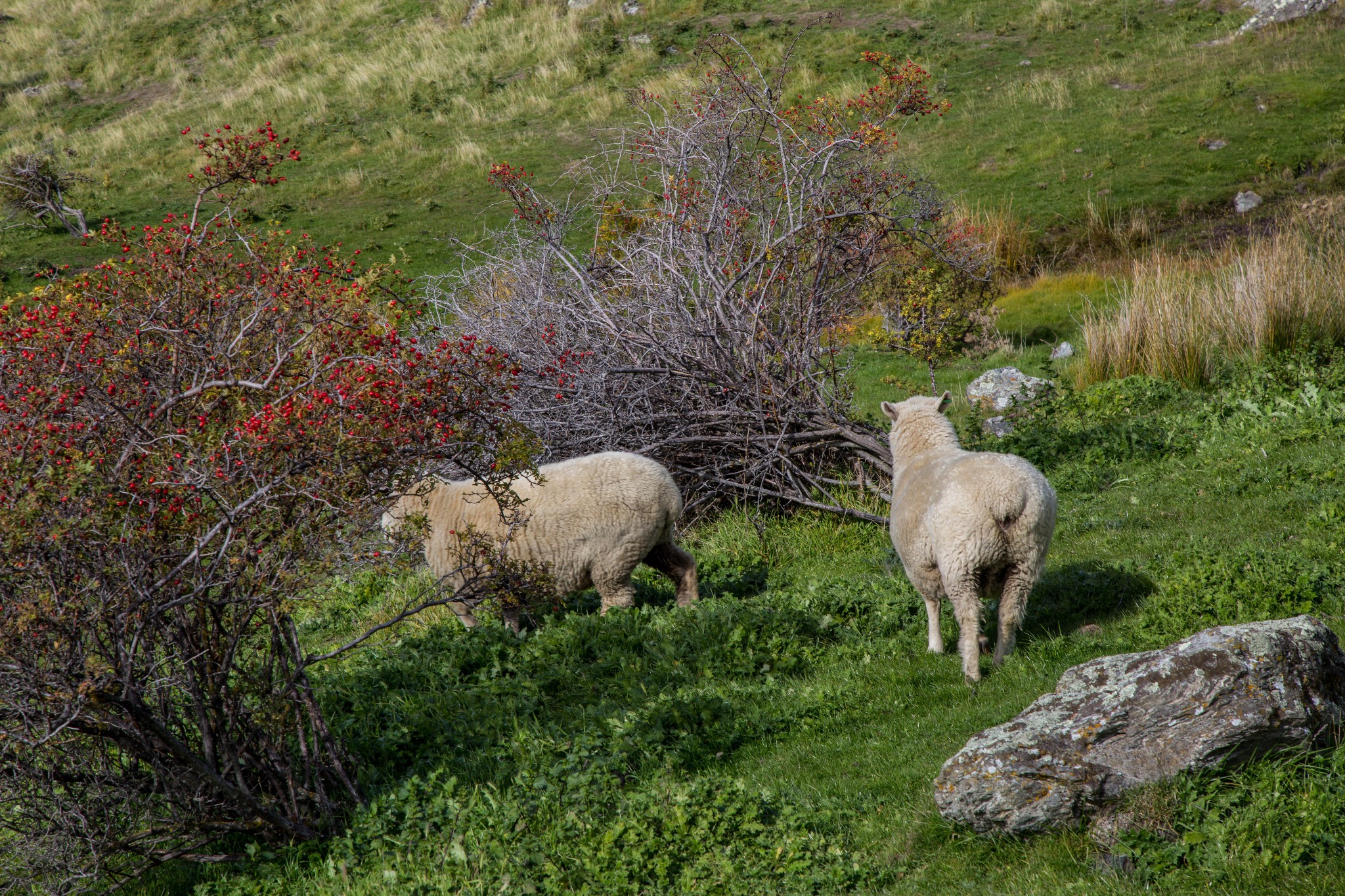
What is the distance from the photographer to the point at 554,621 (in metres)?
8.52

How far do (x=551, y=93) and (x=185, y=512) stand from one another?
111 feet

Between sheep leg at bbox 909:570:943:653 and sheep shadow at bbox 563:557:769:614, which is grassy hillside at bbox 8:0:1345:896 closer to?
sheep shadow at bbox 563:557:769:614

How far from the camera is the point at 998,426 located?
13320mm

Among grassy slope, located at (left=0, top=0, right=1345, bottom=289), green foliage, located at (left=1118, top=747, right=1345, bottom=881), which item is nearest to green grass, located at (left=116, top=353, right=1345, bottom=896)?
green foliage, located at (left=1118, top=747, right=1345, bottom=881)

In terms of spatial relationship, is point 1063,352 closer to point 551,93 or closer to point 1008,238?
point 1008,238

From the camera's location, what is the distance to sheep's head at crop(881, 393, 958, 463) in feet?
25.7

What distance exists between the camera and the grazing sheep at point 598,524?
8438 mm

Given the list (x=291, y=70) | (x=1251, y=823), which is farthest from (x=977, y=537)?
(x=291, y=70)

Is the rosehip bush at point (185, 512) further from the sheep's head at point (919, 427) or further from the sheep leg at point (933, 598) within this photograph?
the sheep's head at point (919, 427)

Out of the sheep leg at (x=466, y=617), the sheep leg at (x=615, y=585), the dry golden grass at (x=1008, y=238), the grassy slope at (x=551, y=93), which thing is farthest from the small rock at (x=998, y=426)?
the grassy slope at (x=551, y=93)

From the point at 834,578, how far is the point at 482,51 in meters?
37.8

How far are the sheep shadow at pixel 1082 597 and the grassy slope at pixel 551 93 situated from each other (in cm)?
1572

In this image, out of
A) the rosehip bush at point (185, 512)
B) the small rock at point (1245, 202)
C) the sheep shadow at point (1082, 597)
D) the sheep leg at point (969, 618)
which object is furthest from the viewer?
the small rock at point (1245, 202)

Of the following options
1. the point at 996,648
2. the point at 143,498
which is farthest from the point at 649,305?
the point at 143,498
